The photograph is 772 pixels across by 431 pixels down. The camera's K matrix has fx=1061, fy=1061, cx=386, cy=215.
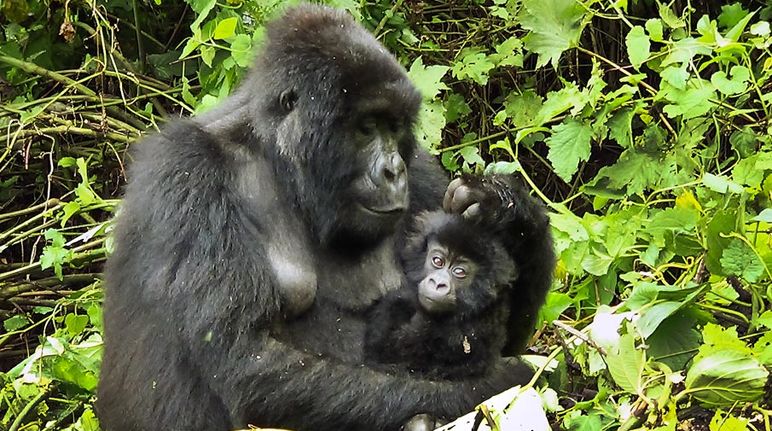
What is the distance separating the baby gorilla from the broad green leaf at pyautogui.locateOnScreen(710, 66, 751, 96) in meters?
0.88

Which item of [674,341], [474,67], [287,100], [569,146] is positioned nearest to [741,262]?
[674,341]

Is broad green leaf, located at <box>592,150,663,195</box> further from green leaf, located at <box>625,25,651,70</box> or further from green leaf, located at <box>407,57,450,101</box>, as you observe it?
green leaf, located at <box>407,57,450,101</box>

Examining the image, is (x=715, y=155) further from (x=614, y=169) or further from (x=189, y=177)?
(x=189, y=177)

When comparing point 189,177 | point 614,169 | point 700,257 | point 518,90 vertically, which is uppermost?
point 189,177

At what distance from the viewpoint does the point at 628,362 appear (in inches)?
90.6

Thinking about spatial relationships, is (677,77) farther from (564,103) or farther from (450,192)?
(450,192)

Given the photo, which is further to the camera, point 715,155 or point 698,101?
point 715,155

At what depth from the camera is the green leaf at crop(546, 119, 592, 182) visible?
3.66 meters

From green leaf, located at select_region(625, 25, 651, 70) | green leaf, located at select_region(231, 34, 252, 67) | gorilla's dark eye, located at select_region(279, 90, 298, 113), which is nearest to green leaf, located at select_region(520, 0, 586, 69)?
green leaf, located at select_region(625, 25, 651, 70)

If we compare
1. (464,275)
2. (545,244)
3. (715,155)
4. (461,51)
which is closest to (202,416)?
(464,275)

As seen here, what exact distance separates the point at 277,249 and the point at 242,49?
123cm

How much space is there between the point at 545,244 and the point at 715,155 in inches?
38.2

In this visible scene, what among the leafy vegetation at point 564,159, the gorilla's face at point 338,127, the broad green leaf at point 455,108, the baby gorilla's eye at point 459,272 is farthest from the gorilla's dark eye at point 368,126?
the broad green leaf at point 455,108

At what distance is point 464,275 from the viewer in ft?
9.91
